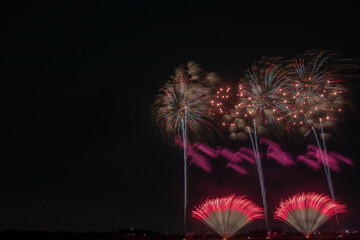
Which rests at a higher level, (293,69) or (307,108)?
(293,69)

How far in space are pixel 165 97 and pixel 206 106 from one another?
12.9ft

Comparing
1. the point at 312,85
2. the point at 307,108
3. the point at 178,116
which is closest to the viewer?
the point at 312,85

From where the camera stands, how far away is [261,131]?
26.0 m

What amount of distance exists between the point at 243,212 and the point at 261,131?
7.78 meters

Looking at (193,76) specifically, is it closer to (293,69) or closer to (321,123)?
(293,69)

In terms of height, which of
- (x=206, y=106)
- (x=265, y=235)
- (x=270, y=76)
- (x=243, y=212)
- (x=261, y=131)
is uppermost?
(x=270, y=76)

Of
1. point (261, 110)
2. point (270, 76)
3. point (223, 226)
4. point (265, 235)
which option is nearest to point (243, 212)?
→ point (223, 226)

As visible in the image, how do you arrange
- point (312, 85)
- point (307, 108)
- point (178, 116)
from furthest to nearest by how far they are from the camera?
point (178, 116) → point (307, 108) → point (312, 85)

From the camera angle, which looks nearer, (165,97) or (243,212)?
(243,212)

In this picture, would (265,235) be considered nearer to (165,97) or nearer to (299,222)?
(299,222)

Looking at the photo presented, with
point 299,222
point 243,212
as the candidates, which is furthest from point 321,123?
point 243,212

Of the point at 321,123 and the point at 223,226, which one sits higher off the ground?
the point at 321,123

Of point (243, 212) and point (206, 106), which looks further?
point (206, 106)

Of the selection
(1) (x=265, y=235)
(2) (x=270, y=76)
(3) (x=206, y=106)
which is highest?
(2) (x=270, y=76)
